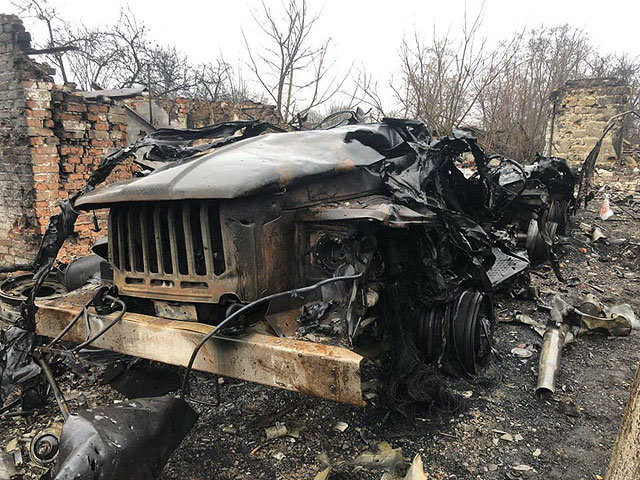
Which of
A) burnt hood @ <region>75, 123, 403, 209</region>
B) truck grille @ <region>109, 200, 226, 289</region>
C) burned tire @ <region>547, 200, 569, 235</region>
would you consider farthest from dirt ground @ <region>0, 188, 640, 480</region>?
burned tire @ <region>547, 200, 569, 235</region>

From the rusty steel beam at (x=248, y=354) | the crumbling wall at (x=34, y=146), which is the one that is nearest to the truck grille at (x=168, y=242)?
the rusty steel beam at (x=248, y=354)

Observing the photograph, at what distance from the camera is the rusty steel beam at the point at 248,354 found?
1.86 m

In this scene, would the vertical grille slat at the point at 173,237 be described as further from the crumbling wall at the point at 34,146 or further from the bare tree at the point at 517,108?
the bare tree at the point at 517,108

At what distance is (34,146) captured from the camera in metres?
5.42

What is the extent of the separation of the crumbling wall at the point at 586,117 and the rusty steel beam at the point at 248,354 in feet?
46.5

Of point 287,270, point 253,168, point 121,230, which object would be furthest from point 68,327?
point 253,168

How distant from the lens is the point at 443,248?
3.17 metres

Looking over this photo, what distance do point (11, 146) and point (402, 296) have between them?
5.27 m

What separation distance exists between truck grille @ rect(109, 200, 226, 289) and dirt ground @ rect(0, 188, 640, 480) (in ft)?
3.37

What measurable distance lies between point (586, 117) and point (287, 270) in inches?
566

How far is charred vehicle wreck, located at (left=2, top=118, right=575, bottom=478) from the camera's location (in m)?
2.09

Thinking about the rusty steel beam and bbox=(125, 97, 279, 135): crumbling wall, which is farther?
bbox=(125, 97, 279, 135): crumbling wall

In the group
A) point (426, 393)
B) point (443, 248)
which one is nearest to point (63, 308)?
point (426, 393)

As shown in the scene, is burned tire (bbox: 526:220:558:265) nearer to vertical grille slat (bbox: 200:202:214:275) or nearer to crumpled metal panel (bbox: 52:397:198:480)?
vertical grille slat (bbox: 200:202:214:275)
